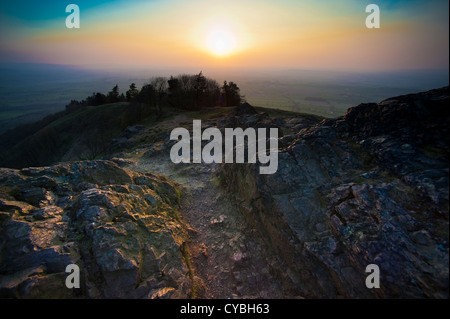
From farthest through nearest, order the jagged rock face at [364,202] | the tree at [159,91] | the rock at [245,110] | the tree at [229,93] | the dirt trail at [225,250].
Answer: the tree at [229,93] → the tree at [159,91] → the rock at [245,110] → the dirt trail at [225,250] → the jagged rock face at [364,202]

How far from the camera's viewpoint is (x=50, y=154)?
55.7m

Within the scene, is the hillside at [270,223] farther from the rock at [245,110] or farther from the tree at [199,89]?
the tree at [199,89]

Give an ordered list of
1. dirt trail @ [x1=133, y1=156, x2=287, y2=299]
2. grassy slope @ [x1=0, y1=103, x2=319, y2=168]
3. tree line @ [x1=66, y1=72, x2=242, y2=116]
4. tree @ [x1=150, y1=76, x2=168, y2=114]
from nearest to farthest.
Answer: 1. dirt trail @ [x1=133, y1=156, x2=287, y2=299]
2. grassy slope @ [x1=0, y1=103, x2=319, y2=168]
3. tree @ [x1=150, y1=76, x2=168, y2=114]
4. tree line @ [x1=66, y1=72, x2=242, y2=116]

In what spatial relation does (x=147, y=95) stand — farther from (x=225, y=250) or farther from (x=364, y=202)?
(x=364, y=202)

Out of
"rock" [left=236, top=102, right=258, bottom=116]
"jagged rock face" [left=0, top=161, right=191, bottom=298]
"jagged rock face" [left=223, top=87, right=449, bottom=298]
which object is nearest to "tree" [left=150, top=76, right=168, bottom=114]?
"rock" [left=236, top=102, right=258, bottom=116]

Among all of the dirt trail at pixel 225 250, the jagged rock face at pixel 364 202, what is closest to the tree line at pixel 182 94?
the dirt trail at pixel 225 250

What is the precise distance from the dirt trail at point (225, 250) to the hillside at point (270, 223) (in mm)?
75

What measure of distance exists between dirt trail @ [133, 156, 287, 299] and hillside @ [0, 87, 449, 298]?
0.24ft

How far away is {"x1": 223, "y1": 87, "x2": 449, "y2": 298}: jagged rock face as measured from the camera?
9.73m

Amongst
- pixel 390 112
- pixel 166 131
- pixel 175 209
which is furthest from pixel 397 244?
pixel 166 131

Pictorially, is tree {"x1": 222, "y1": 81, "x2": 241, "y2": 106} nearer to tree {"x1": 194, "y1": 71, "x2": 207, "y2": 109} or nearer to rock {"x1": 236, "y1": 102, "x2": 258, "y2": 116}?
tree {"x1": 194, "y1": 71, "x2": 207, "y2": 109}

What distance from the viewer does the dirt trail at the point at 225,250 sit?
1248 cm
